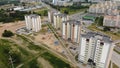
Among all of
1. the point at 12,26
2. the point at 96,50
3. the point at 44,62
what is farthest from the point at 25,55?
the point at 12,26

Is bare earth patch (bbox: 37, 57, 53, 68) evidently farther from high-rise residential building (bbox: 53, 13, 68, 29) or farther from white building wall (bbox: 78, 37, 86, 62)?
high-rise residential building (bbox: 53, 13, 68, 29)

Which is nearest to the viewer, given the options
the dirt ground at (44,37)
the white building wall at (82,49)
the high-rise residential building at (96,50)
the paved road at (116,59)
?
the high-rise residential building at (96,50)

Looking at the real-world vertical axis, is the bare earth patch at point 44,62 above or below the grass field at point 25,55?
below

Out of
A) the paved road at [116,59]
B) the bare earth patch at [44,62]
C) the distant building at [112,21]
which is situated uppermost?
the distant building at [112,21]

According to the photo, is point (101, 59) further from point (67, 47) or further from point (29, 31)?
point (29, 31)

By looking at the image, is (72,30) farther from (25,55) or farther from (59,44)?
(25,55)

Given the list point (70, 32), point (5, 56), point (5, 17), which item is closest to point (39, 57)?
point (5, 56)

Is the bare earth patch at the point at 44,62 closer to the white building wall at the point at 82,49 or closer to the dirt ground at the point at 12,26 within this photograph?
the white building wall at the point at 82,49

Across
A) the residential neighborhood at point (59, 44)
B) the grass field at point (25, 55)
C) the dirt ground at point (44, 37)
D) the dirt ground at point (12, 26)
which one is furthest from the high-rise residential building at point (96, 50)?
the dirt ground at point (12, 26)
